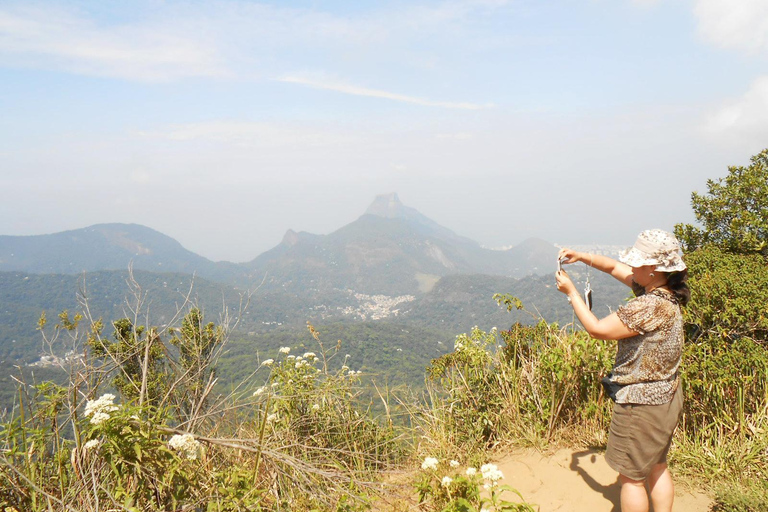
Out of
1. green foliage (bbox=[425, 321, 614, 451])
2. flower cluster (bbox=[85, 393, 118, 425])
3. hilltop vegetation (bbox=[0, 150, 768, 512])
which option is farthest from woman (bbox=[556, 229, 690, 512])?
flower cluster (bbox=[85, 393, 118, 425])

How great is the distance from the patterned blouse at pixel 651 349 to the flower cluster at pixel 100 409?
2544 mm

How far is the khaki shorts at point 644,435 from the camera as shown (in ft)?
7.40

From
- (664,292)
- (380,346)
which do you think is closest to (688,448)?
(664,292)

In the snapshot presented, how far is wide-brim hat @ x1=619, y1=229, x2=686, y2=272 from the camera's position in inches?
85.0

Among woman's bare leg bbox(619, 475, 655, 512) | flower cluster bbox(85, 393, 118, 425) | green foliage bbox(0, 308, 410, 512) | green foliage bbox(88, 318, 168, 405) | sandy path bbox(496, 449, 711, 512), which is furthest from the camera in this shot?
sandy path bbox(496, 449, 711, 512)

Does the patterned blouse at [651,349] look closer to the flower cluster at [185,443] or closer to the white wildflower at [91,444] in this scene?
the flower cluster at [185,443]

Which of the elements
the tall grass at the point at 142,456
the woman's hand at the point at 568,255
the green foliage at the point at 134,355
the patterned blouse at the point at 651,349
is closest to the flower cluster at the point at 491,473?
the tall grass at the point at 142,456

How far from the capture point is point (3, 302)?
15600 centimetres

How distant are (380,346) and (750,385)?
92475mm

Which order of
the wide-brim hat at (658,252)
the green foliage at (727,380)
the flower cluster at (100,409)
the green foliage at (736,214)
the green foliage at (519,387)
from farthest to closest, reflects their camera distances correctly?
the green foliage at (736,214) → the green foliage at (519,387) → the green foliage at (727,380) → the wide-brim hat at (658,252) → the flower cluster at (100,409)

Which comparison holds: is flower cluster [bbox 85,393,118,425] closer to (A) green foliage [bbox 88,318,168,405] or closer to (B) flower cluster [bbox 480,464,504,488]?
(A) green foliage [bbox 88,318,168,405]

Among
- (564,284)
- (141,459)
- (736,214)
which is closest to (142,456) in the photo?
(141,459)

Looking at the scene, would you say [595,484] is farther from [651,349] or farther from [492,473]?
[651,349]

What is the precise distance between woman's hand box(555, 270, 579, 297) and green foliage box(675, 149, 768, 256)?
3466 millimetres
